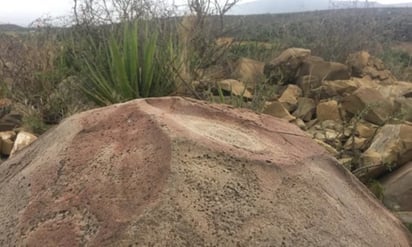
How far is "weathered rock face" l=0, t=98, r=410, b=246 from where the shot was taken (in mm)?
1896

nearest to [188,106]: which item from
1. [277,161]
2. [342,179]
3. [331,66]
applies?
[277,161]

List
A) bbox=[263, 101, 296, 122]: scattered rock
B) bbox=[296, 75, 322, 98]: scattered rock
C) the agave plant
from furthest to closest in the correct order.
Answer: bbox=[296, 75, 322, 98]: scattered rock → bbox=[263, 101, 296, 122]: scattered rock → the agave plant

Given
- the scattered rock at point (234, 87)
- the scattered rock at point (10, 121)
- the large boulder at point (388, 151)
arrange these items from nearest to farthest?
the large boulder at point (388, 151), the scattered rock at point (10, 121), the scattered rock at point (234, 87)

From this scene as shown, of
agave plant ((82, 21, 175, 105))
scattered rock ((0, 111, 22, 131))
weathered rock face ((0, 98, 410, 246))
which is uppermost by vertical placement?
weathered rock face ((0, 98, 410, 246))

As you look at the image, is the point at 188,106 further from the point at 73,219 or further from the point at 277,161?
the point at 73,219

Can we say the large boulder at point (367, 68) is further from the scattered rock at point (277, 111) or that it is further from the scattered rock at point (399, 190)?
the scattered rock at point (399, 190)

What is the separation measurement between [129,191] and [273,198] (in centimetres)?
48

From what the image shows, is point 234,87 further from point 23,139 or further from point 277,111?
point 23,139

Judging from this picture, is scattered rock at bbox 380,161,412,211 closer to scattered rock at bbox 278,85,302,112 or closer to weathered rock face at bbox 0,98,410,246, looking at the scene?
weathered rock face at bbox 0,98,410,246

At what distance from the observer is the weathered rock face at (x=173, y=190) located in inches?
74.6

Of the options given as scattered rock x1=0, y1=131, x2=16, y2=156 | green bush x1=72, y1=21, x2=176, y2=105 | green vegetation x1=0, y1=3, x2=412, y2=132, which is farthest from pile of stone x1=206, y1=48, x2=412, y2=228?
scattered rock x1=0, y1=131, x2=16, y2=156

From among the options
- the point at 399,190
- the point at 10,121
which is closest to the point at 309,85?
the point at 399,190

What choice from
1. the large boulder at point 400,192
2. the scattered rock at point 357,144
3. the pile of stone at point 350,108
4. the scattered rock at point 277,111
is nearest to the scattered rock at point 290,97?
the pile of stone at point 350,108

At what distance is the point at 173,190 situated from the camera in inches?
77.2
